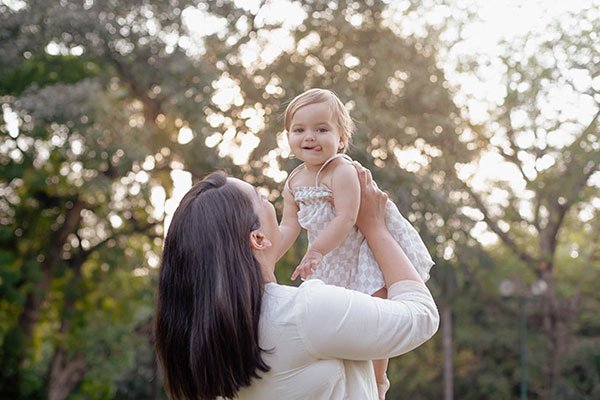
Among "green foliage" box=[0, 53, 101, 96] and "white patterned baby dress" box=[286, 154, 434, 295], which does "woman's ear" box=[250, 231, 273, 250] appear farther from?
"green foliage" box=[0, 53, 101, 96]

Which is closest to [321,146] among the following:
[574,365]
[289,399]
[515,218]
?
[289,399]

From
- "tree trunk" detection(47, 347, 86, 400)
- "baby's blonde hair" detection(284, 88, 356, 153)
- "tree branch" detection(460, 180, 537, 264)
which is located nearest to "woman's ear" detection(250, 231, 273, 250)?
"baby's blonde hair" detection(284, 88, 356, 153)

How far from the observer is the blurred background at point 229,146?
14.6 m

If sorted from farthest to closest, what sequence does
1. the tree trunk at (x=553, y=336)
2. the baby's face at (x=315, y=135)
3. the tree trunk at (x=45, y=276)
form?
1. the tree trunk at (x=553, y=336)
2. the tree trunk at (x=45, y=276)
3. the baby's face at (x=315, y=135)

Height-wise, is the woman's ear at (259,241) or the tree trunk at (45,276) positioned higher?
the woman's ear at (259,241)

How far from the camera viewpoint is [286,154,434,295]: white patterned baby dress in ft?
8.21

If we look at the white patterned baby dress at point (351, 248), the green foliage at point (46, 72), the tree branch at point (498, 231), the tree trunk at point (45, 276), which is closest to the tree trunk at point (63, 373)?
the tree trunk at point (45, 276)

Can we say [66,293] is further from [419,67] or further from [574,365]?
[574,365]

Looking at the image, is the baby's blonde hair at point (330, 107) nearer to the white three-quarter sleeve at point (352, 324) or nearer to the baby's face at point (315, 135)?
the baby's face at point (315, 135)

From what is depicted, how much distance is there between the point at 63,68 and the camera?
1577cm

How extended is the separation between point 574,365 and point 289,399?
847 inches

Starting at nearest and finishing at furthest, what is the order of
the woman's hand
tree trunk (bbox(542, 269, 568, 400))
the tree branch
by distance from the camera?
the woman's hand < the tree branch < tree trunk (bbox(542, 269, 568, 400))

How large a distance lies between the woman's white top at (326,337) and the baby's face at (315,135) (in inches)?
30.2

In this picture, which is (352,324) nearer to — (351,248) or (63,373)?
(351,248)
